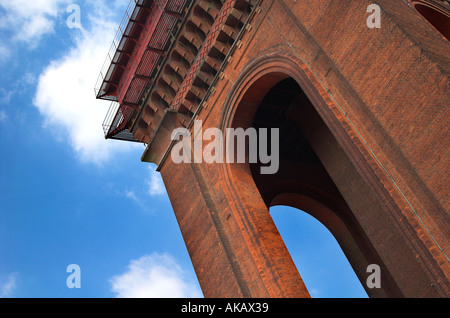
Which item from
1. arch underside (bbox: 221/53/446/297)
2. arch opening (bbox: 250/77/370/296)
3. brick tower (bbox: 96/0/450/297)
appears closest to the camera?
brick tower (bbox: 96/0/450/297)

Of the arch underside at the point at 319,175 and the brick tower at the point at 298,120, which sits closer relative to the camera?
the brick tower at the point at 298,120

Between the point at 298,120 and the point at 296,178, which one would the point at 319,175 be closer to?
the point at 296,178

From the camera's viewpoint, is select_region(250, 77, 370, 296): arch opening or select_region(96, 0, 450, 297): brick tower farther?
select_region(250, 77, 370, 296): arch opening

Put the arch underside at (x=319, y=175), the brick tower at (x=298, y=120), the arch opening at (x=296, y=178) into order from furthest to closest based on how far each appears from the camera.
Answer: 1. the arch opening at (x=296, y=178)
2. the arch underside at (x=319, y=175)
3. the brick tower at (x=298, y=120)

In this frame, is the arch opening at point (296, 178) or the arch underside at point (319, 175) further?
the arch opening at point (296, 178)

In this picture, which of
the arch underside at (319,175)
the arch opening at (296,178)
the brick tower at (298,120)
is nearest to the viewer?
the brick tower at (298,120)

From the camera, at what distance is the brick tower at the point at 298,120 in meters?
7.38

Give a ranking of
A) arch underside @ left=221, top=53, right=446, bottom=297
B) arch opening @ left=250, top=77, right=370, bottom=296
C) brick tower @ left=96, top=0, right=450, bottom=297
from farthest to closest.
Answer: arch opening @ left=250, top=77, right=370, bottom=296 < arch underside @ left=221, top=53, right=446, bottom=297 < brick tower @ left=96, top=0, right=450, bottom=297

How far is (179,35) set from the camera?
13242mm

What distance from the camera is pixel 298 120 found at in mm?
13664

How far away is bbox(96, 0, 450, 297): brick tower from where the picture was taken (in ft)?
24.2

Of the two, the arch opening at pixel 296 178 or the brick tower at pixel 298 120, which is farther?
the arch opening at pixel 296 178

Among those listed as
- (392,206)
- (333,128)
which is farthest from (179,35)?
(392,206)
